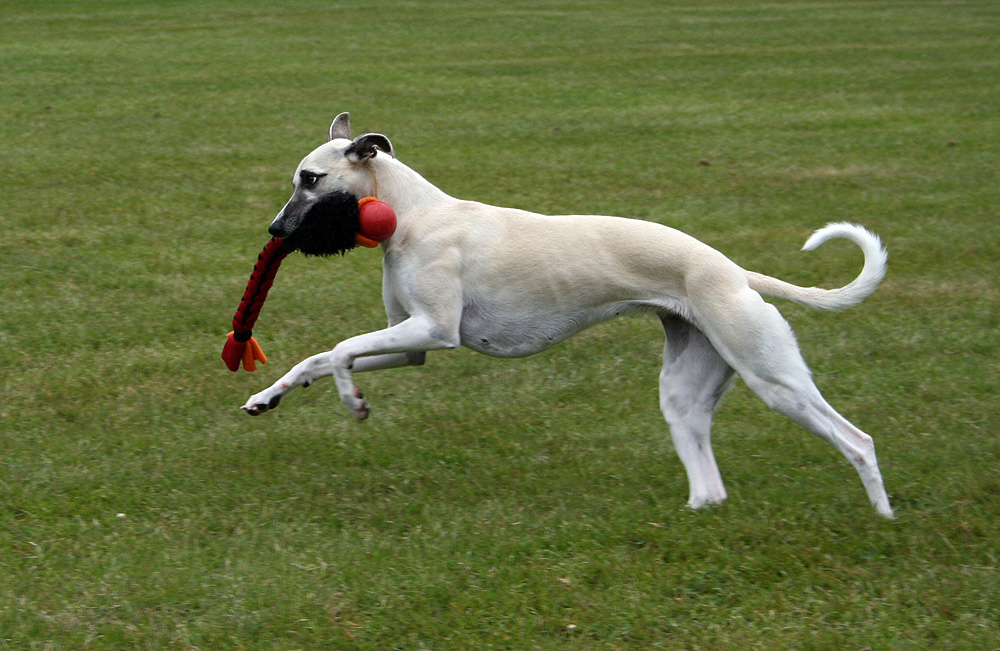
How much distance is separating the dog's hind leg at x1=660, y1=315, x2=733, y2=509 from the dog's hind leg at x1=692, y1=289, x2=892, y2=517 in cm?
39

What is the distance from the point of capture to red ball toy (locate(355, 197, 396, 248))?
5.90m

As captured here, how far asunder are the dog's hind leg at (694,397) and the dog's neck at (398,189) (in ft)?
4.49

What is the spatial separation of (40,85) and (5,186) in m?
6.73

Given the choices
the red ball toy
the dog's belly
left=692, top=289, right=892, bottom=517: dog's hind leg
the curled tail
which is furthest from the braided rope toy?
the curled tail

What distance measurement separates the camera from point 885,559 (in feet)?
17.8

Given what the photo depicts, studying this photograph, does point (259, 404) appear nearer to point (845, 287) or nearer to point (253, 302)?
point (253, 302)

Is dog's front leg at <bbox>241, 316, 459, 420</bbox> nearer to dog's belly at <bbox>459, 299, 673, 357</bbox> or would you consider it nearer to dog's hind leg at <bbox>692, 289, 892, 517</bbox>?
dog's belly at <bbox>459, 299, 673, 357</bbox>

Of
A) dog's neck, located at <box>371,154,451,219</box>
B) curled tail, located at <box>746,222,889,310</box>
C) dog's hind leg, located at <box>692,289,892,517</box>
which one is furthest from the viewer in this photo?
dog's neck, located at <box>371,154,451,219</box>

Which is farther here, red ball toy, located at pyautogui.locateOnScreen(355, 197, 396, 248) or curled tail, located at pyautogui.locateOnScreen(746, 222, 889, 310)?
red ball toy, located at pyautogui.locateOnScreen(355, 197, 396, 248)

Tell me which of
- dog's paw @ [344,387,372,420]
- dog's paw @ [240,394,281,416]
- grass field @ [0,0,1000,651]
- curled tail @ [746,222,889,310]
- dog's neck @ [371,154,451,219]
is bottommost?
grass field @ [0,0,1000,651]

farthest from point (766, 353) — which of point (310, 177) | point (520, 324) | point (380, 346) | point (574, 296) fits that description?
point (310, 177)

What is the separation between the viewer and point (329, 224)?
596cm

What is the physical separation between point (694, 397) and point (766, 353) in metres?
0.67

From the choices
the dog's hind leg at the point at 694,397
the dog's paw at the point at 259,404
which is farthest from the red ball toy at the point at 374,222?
the dog's hind leg at the point at 694,397
